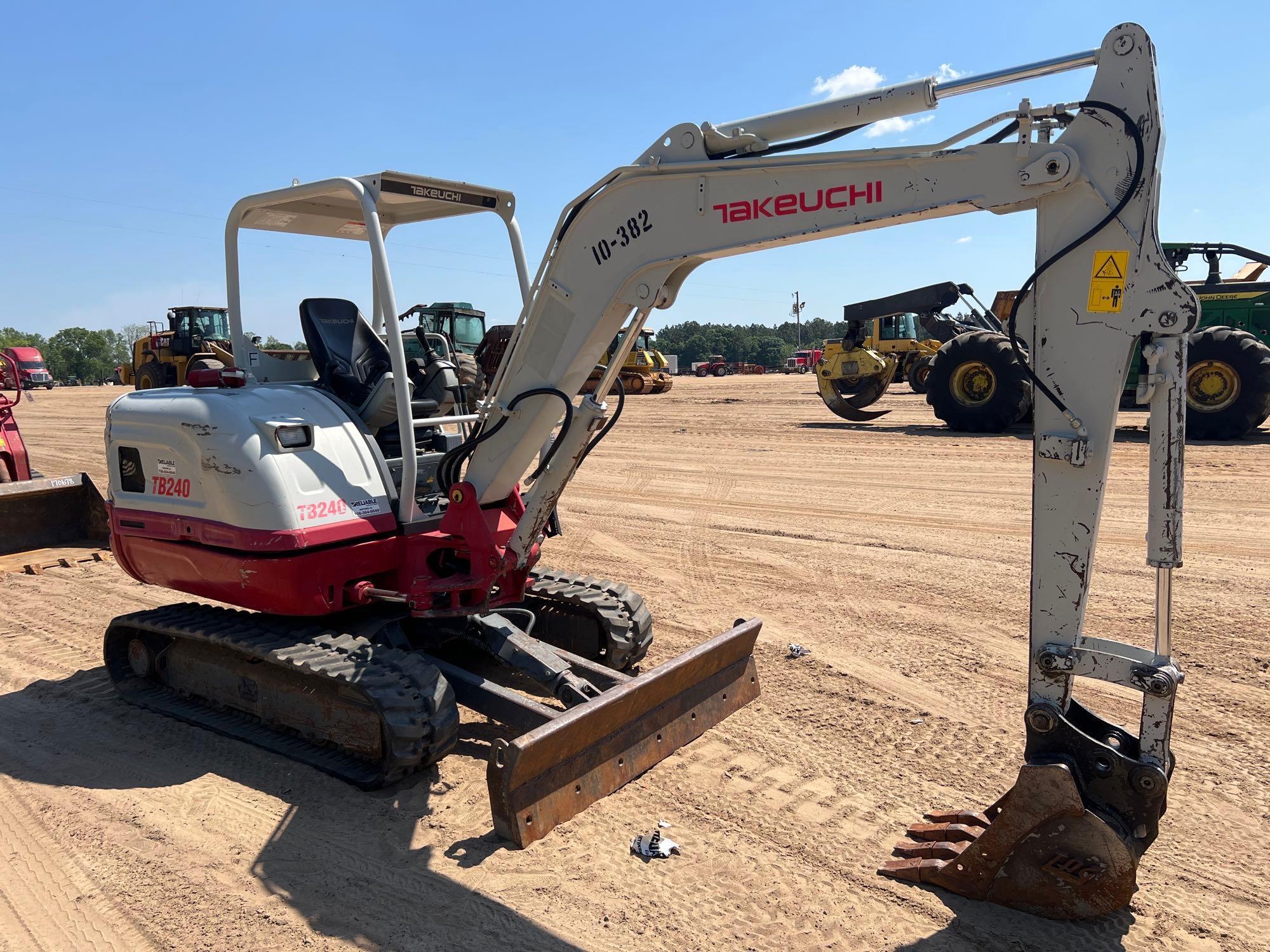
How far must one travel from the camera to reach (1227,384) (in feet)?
46.6

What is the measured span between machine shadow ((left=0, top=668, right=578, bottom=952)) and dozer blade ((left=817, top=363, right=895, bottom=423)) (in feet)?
49.4

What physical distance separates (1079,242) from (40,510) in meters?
9.81

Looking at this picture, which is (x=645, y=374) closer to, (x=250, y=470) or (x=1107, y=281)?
(x=250, y=470)

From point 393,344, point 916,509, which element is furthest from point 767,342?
point 393,344

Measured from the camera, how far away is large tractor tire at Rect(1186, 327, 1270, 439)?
1390cm

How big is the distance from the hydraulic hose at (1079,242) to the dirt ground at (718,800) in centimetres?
187

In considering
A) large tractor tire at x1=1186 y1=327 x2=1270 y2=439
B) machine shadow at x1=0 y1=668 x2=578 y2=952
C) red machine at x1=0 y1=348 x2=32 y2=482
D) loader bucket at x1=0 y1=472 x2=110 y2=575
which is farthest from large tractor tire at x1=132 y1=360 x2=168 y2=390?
large tractor tire at x1=1186 y1=327 x2=1270 y2=439

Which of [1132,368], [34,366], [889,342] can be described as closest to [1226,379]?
[1132,368]

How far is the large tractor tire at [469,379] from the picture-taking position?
584 centimetres

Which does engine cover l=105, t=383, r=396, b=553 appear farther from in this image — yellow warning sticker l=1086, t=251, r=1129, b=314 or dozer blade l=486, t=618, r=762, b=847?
yellow warning sticker l=1086, t=251, r=1129, b=314

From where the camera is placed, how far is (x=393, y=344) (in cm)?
467

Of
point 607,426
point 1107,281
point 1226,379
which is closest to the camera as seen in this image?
point 1107,281

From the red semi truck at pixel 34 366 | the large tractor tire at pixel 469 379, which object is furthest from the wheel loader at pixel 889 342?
the red semi truck at pixel 34 366

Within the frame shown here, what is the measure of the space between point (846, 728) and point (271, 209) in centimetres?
433
